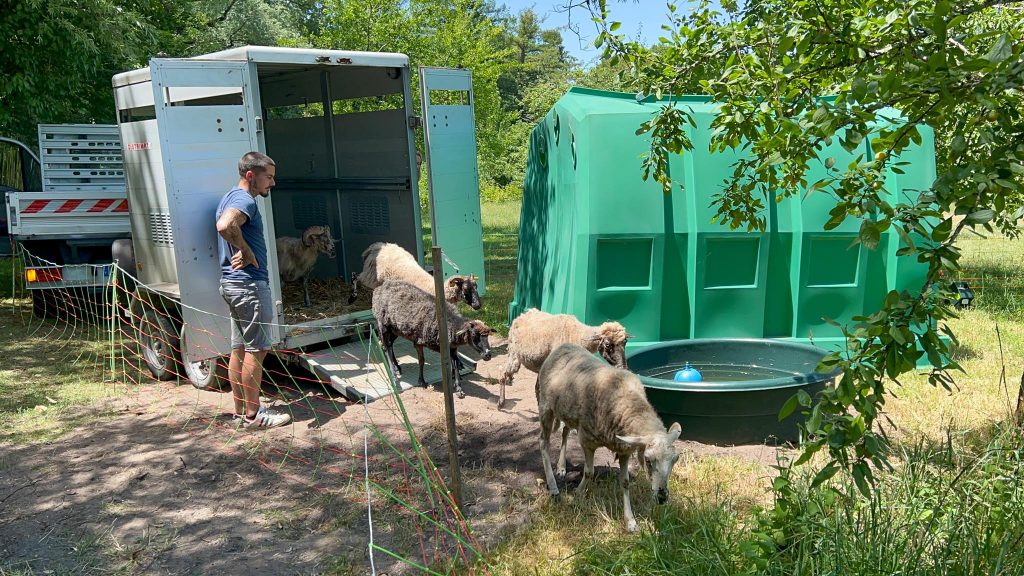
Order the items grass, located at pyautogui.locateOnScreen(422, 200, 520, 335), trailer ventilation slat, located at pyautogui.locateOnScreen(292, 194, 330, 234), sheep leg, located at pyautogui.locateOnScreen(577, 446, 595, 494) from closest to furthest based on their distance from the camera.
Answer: sheep leg, located at pyautogui.locateOnScreen(577, 446, 595, 494) → trailer ventilation slat, located at pyautogui.locateOnScreen(292, 194, 330, 234) → grass, located at pyautogui.locateOnScreen(422, 200, 520, 335)

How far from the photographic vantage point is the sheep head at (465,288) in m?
8.50

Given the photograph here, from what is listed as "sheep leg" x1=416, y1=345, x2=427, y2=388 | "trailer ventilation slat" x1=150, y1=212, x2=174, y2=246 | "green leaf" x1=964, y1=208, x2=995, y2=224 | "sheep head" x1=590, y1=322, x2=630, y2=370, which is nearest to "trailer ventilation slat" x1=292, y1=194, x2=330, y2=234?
"trailer ventilation slat" x1=150, y1=212, x2=174, y2=246

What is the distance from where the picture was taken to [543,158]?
A: 9.89 meters

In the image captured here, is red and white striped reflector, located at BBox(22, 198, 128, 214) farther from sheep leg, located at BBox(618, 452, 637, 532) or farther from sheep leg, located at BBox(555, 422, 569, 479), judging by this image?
sheep leg, located at BBox(618, 452, 637, 532)

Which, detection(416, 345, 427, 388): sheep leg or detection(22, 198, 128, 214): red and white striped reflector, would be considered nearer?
detection(416, 345, 427, 388): sheep leg

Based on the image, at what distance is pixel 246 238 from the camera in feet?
22.2

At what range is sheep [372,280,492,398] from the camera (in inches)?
302

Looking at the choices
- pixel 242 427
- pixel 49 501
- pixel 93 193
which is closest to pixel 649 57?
pixel 242 427

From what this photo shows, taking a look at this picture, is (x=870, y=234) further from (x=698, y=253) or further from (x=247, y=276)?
(x=247, y=276)

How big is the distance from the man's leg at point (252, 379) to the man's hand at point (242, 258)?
80 centimetres

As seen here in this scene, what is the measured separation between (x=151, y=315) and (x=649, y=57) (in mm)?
6262

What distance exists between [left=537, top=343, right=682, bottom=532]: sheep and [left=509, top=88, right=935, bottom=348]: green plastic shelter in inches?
83.2

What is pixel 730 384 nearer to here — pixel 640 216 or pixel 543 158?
pixel 640 216

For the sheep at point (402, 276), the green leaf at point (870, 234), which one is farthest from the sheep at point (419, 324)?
the green leaf at point (870, 234)
